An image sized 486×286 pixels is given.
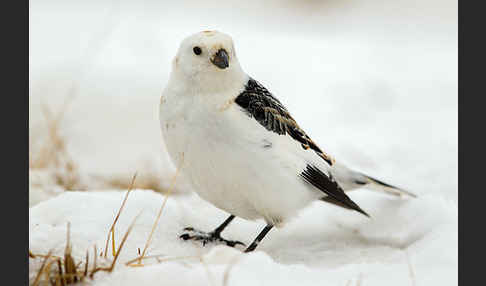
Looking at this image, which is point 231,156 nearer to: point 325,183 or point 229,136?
point 229,136

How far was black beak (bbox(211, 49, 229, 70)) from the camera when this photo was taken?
2.89 metres

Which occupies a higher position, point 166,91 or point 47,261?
point 166,91

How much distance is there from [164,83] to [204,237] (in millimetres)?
3522

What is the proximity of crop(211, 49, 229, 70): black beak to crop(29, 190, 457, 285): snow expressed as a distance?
0.88m

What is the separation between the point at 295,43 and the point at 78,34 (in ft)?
9.51

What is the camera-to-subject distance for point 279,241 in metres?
3.59

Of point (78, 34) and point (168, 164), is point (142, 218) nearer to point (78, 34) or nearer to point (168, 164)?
point (168, 164)

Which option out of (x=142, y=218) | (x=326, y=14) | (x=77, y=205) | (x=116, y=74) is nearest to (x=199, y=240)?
(x=142, y=218)

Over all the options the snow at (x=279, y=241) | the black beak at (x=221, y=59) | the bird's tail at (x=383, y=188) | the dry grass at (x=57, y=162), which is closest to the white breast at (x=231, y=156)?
A: the black beak at (x=221, y=59)

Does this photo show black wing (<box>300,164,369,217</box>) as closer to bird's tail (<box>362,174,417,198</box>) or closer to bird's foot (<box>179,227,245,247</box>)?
bird's tail (<box>362,174,417,198</box>)

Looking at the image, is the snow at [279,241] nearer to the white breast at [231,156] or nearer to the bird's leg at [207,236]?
the bird's leg at [207,236]

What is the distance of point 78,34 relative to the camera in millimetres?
7570

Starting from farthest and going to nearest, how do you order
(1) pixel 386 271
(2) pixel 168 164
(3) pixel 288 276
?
(2) pixel 168 164
(1) pixel 386 271
(3) pixel 288 276

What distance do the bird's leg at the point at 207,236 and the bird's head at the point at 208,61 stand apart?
812 millimetres
